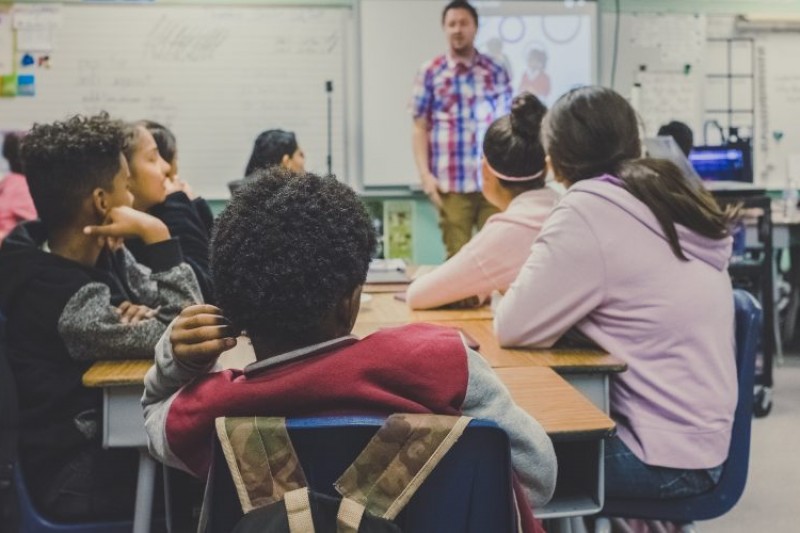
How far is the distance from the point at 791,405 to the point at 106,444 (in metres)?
3.47

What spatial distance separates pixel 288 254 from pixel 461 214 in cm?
391

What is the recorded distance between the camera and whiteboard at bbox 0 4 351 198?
17.3 ft

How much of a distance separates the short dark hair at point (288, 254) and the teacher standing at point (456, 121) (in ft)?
12.4

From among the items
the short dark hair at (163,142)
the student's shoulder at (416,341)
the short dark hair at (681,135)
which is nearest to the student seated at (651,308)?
the student's shoulder at (416,341)

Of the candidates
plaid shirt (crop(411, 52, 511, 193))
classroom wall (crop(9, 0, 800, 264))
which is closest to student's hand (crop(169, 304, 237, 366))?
plaid shirt (crop(411, 52, 511, 193))

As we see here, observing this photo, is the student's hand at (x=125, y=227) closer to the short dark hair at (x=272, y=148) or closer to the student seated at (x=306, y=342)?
the student seated at (x=306, y=342)

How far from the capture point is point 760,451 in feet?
11.7

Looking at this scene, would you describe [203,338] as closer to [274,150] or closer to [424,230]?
[274,150]

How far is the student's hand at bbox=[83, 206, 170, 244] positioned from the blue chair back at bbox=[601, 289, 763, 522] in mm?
1096

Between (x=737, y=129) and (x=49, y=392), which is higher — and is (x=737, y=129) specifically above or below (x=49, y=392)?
above

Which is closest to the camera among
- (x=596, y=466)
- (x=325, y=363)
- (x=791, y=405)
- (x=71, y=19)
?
(x=325, y=363)

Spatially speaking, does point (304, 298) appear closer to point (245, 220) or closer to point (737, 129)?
point (245, 220)

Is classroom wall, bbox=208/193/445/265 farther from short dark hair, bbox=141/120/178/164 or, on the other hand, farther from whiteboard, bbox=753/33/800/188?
short dark hair, bbox=141/120/178/164

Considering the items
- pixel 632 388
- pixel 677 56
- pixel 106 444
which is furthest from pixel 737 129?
pixel 106 444
